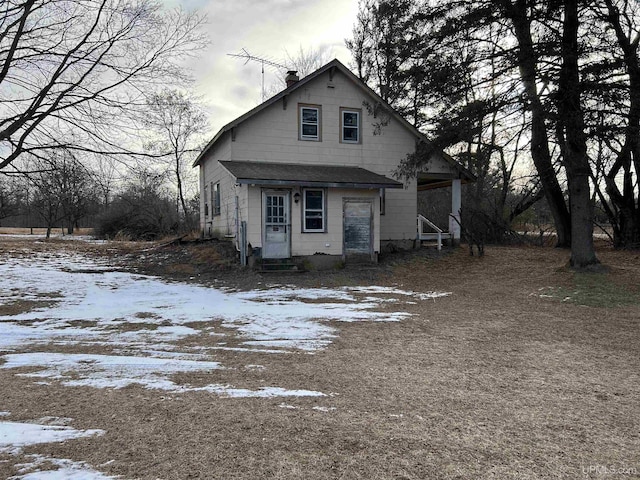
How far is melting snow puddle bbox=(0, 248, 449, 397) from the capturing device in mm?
4883

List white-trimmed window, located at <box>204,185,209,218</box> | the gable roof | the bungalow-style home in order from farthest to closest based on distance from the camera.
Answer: white-trimmed window, located at <box>204,185,209,218</box>
the gable roof
the bungalow-style home

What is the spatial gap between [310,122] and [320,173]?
7.10 ft

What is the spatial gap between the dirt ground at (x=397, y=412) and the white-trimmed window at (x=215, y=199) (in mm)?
11589

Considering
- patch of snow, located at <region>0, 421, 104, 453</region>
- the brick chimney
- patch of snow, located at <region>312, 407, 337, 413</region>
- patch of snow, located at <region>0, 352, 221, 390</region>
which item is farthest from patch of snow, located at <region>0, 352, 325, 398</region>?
the brick chimney

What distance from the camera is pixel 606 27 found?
36.4 ft

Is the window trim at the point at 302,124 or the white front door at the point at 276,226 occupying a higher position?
the window trim at the point at 302,124

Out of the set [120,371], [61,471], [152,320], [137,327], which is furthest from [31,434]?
[152,320]

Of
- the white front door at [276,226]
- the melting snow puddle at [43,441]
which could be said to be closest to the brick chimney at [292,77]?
the white front door at [276,226]

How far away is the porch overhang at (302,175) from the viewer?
1277 cm

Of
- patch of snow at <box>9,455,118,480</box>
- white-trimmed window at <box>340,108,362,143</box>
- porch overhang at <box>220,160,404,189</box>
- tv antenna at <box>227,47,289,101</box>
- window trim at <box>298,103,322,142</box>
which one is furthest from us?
tv antenna at <box>227,47,289,101</box>

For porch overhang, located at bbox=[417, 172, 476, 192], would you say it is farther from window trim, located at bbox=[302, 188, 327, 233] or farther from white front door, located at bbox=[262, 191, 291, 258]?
white front door, located at bbox=[262, 191, 291, 258]

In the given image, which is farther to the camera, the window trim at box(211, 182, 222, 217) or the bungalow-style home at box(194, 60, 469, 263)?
the window trim at box(211, 182, 222, 217)

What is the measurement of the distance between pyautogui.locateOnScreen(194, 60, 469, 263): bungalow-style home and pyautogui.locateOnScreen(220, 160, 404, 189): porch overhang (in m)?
0.03

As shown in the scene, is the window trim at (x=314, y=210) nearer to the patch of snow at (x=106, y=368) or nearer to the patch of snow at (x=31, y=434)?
Answer: the patch of snow at (x=106, y=368)
